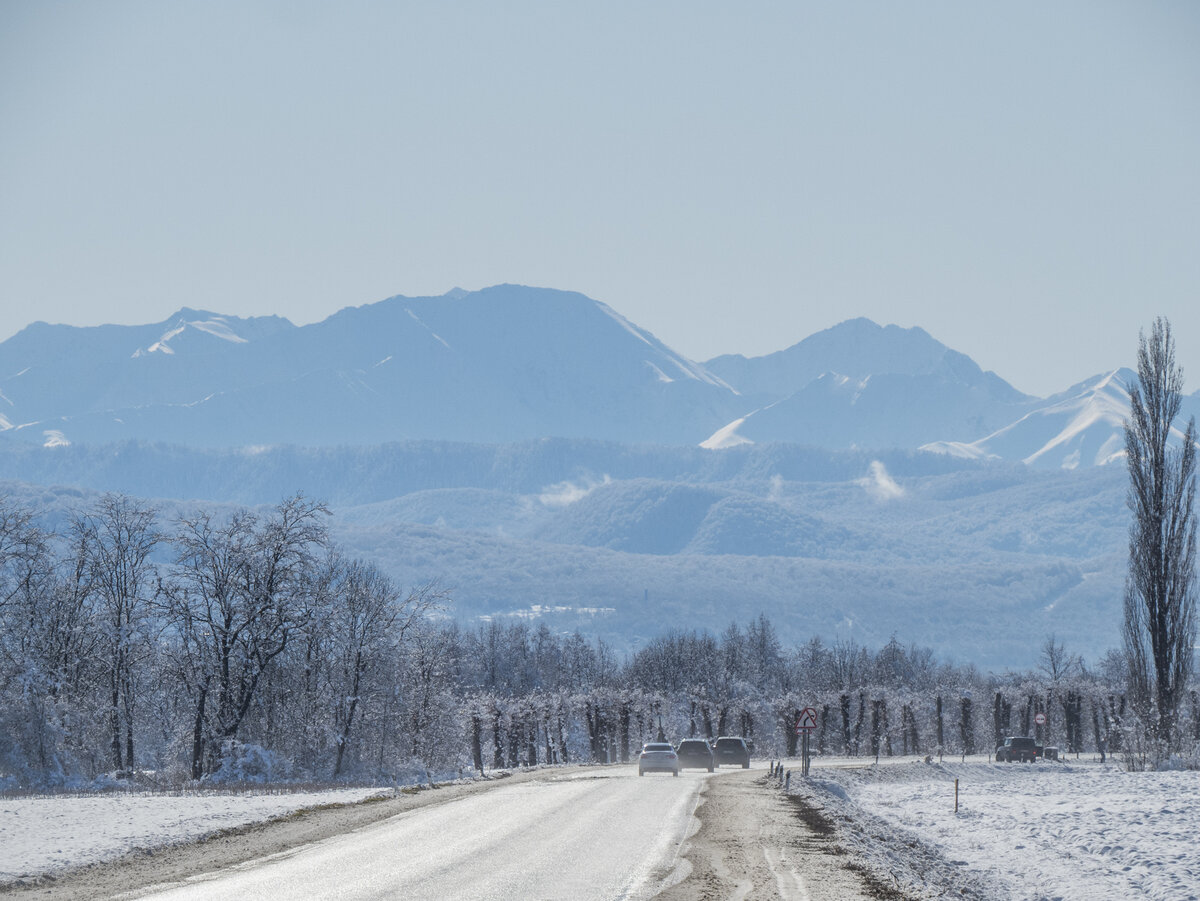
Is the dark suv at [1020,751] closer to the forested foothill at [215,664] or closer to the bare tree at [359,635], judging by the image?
the forested foothill at [215,664]

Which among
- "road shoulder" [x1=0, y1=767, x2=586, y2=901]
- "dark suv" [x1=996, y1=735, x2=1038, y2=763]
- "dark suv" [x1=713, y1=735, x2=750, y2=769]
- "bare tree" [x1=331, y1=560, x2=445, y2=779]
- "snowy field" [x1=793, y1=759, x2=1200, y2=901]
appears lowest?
"dark suv" [x1=996, y1=735, x2=1038, y2=763]

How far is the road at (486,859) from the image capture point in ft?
58.8

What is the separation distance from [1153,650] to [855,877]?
128 feet

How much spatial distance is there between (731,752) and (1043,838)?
46331 millimetres

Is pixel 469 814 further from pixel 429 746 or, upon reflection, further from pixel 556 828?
pixel 429 746

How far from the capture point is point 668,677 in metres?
171

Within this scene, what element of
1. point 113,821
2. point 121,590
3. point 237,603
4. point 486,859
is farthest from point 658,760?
point 486,859

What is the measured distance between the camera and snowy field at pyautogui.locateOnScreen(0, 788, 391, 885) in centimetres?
2230

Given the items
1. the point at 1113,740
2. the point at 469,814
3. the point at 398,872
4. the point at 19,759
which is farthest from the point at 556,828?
the point at 1113,740

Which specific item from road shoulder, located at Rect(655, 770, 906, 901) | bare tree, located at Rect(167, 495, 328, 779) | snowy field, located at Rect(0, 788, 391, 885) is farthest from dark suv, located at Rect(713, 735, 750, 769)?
road shoulder, located at Rect(655, 770, 906, 901)

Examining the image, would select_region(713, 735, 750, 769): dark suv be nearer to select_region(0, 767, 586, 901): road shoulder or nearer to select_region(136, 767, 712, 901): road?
select_region(136, 767, 712, 901): road

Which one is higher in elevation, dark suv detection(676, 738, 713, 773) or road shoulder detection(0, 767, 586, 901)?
road shoulder detection(0, 767, 586, 901)

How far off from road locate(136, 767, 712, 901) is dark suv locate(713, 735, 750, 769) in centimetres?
3896

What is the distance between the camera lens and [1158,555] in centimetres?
5431
